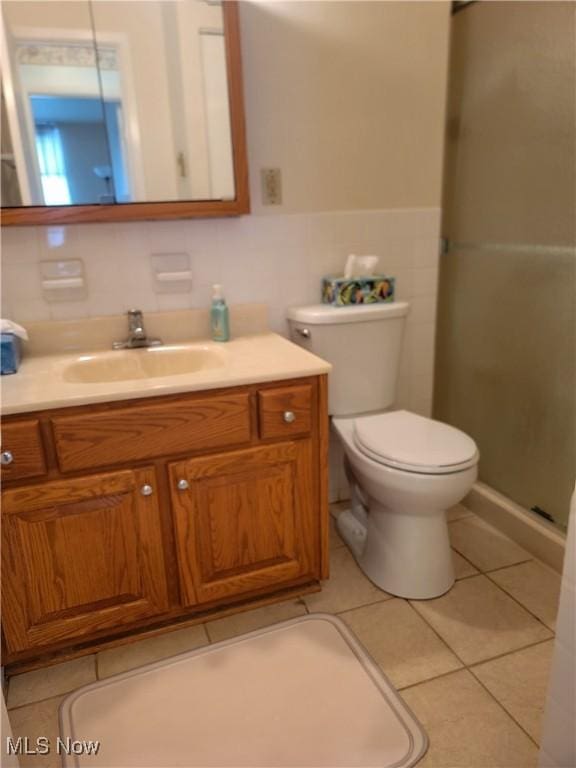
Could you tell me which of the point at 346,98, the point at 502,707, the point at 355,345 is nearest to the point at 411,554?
the point at 502,707

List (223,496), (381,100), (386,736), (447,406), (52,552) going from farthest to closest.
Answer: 1. (447,406)
2. (381,100)
3. (223,496)
4. (52,552)
5. (386,736)

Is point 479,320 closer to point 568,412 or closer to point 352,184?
point 568,412

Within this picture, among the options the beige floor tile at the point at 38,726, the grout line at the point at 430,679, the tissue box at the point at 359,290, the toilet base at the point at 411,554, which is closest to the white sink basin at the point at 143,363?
the tissue box at the point at 359,290

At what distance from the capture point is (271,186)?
5.89 ft

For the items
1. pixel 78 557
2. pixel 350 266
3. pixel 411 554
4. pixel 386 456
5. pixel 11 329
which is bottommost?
pixel 411 554

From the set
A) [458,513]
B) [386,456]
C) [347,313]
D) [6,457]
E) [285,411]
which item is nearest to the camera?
[6,457]

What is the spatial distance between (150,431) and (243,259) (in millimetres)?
767

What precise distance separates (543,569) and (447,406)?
731 millimetres

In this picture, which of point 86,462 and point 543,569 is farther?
point 543,569

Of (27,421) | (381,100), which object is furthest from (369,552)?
(381,100)

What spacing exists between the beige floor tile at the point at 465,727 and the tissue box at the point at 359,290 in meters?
1.17

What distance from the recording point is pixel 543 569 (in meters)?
1.78

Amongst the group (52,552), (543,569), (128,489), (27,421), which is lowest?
(543,569)

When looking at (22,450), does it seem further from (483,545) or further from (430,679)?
(483,545)
